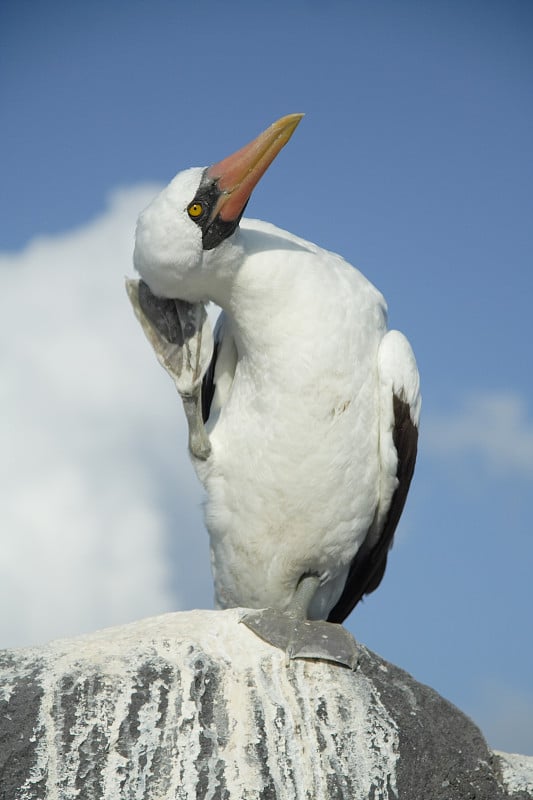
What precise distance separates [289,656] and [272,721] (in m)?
0.55

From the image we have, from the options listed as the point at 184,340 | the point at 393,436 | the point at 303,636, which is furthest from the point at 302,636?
the point at 184,340

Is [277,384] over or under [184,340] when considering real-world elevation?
under

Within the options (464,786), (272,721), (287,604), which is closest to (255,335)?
(287,604)

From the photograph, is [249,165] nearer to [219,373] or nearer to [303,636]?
[219,373]

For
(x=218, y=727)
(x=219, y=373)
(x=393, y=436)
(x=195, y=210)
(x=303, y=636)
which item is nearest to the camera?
(x=218, y=727)

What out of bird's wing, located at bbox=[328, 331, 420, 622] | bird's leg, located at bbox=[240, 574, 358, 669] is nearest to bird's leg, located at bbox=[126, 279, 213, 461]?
bird's wing, located at bbox=[328, 331, 420, 622]

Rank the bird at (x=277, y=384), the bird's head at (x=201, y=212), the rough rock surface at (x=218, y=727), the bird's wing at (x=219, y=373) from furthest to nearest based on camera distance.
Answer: the bird's wing at (x=219, y=373), the bird at (x=277, y=384), the bird's head at (x=201, y=212), the rough rock surface at (x=218, y=727)

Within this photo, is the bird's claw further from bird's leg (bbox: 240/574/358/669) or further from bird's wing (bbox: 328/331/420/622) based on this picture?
bird's leg (bbox: 240/574/358/669)

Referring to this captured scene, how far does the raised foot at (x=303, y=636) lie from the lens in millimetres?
7012

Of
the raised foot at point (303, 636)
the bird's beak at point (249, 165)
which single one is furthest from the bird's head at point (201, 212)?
the raised foot at point (303, 636)

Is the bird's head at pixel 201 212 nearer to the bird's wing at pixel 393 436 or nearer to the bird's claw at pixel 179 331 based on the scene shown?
the bird's claw at pixel 179 331

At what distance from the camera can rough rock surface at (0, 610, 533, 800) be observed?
614 cm

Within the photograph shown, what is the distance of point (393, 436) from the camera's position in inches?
322

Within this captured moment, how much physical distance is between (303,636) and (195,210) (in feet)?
9.97
